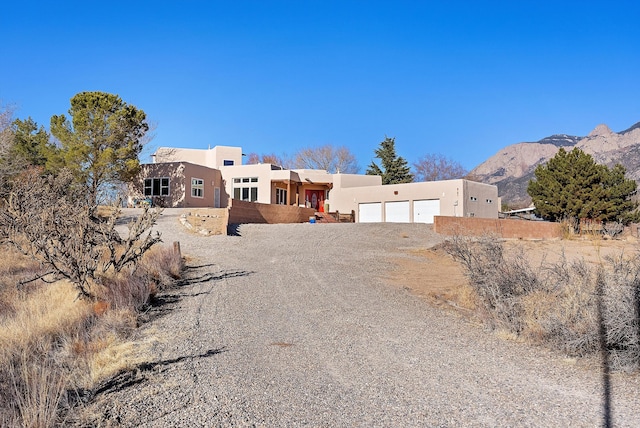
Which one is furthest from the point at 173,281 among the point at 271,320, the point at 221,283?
the point at 271,320

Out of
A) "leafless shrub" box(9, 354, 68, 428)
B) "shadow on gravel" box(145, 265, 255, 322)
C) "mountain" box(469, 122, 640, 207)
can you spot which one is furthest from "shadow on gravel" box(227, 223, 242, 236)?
"mountain" box(469, 122, 640, 207)

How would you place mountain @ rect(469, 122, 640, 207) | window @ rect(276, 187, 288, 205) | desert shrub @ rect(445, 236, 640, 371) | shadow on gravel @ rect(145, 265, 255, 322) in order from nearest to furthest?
desert shrub @ rect(445, 236, 640, 371)
shadow on gravel @ rect(145, 265, 255, 322)
window @ rect(276, 187, 288, 205)
mountain @ rect(469, 122, 640, 207)

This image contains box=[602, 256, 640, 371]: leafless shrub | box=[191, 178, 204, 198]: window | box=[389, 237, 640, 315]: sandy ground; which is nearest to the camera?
box=[602, 256, 640, 371]: leafless shrub

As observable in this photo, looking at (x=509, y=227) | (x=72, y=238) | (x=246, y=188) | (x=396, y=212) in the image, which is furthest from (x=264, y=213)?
(x=72, y=238)

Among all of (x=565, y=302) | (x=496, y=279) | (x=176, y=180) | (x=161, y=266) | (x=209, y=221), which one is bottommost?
(x=161, y=266)

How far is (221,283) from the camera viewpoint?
11.9 m

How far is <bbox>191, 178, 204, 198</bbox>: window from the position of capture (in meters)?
35.4

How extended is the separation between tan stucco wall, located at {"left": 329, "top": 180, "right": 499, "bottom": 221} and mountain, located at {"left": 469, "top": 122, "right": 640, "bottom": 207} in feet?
241

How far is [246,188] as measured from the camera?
39125 millimetres

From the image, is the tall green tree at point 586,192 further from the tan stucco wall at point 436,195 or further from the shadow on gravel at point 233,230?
the shadow on gravel at point 233,230

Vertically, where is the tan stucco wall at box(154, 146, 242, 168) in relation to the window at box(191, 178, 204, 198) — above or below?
above

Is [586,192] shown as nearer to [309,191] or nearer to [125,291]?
[309,191]

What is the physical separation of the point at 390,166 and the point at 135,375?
167ft

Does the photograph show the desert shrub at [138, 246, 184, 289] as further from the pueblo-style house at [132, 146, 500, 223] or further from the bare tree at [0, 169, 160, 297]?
the pueblo-style house at [132, 146, 500, 223]
